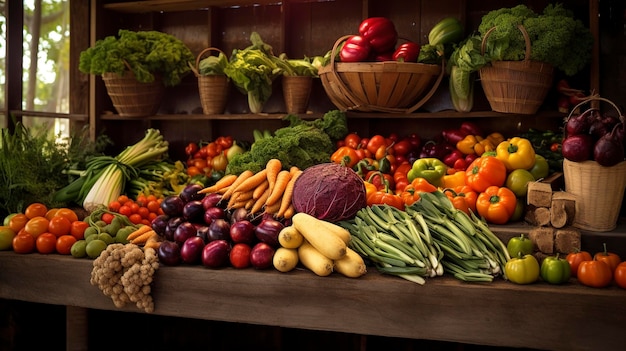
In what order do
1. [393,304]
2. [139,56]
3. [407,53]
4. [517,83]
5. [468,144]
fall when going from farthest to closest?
1. [139,56]
2. [468,144]
3. [407,53]
4. [517,83]
5. [393,304]

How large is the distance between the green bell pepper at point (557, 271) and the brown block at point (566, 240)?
37cm

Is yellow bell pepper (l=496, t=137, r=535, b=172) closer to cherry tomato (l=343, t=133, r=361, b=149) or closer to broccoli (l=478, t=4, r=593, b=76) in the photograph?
broccoli (l=478, t=4, r=593, b=76)

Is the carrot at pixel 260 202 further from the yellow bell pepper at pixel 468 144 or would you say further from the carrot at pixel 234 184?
the yellow bell pepper at pixel 468 144

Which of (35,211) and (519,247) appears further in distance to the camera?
(35,211)

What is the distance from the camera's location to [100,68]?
179 inches

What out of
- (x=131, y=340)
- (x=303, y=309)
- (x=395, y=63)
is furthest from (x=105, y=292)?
(x=395, y=63)

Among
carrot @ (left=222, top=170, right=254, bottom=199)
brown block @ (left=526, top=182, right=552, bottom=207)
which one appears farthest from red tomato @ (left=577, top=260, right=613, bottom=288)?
carrot @ (left=222, top=170, right=254, bottom=199)

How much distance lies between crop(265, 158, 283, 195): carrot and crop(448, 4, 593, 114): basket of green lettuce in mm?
1408

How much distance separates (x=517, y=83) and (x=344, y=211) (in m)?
1.48

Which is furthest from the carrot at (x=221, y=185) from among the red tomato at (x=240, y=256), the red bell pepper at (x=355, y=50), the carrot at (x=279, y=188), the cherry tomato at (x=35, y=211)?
the red bell pepper at (x=355, y=50)

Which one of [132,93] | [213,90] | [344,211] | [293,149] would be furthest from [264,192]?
[132,93]

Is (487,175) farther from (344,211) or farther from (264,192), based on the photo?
(264,192)

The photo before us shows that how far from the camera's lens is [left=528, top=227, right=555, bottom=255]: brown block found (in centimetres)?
296

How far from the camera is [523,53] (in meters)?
3.62
